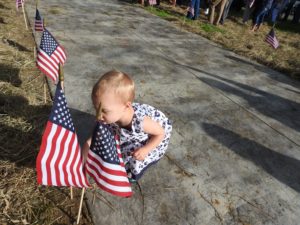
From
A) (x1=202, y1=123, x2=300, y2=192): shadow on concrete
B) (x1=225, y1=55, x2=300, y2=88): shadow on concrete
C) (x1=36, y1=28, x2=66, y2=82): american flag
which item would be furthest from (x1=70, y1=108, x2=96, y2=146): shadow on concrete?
(x1=225, y1=55, x2=300, y2=88): shadow on concrete

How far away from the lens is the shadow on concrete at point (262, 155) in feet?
11.3

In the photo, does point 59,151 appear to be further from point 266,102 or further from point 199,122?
point 266,102

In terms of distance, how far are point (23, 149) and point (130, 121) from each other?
133 cm

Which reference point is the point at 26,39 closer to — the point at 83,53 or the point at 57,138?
the point at 83,53

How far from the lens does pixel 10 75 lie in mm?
4648

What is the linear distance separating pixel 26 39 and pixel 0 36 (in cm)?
53

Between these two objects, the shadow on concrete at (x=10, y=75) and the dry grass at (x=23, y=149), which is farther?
the shadow on concrete at (x=10, y=75)

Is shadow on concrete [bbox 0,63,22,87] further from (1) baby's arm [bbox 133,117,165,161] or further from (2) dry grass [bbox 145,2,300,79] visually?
(2) dry grass [bbox 145,2,300,79]

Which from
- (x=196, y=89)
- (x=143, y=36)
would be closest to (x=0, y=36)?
(x=143, y=36)

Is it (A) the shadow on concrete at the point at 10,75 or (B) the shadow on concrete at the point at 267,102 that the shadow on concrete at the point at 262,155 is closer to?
(B) the shadow on concrete at the point at 267,102

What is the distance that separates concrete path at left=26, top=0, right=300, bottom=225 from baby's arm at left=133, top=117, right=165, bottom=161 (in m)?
0.50

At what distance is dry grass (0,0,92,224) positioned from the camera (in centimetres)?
251

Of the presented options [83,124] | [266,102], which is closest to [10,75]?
[83,124]

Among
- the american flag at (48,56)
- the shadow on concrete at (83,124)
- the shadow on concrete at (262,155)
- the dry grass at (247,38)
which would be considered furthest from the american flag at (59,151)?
the dry grass at (247,38)
